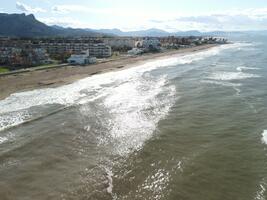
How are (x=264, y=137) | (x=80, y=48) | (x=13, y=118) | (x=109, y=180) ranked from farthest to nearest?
(x=80, y=48) → (x=13, y=118) → (x=264, y=137) → (x=109, y=180)

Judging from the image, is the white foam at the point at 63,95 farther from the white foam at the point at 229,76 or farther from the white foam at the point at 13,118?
the white foam at the point at 229,76

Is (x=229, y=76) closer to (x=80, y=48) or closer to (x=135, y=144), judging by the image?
(x=135, y=144)

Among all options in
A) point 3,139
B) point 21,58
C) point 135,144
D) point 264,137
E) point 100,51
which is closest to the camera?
point 135,144

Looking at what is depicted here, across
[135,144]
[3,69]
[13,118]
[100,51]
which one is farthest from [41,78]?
[100,51]

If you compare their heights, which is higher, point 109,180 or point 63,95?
point 109,180

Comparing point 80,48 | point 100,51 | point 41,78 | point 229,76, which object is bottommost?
point 41,78

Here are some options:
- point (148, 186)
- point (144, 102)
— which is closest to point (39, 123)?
point (144, 102)

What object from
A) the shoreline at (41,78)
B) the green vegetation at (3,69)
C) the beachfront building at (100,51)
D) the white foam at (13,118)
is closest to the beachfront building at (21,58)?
the green vegetation at (3,69)

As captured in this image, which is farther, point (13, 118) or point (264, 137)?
point (13, 118)

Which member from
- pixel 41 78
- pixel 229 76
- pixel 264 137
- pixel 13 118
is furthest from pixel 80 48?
pixel 264 137

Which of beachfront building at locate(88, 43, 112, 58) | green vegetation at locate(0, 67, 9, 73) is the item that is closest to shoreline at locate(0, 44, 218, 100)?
green vegetation at locate(0, 67, 9, 73)
